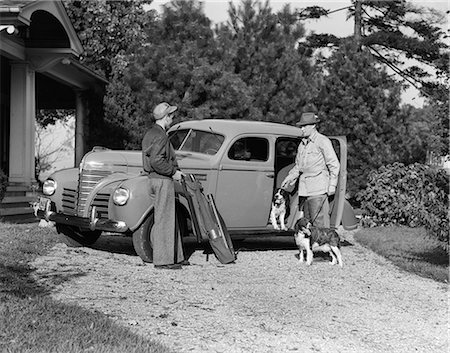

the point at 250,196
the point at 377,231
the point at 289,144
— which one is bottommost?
the point at 377,231

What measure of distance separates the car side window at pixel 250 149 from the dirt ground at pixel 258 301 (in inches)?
58.1

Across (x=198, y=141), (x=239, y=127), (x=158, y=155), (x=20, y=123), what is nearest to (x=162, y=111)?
(x=158, y=155)

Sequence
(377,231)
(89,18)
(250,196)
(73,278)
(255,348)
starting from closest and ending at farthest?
(255,348) → (73,278) → (250,196) → (377,231) → (89,18)

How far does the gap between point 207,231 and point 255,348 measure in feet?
12.3

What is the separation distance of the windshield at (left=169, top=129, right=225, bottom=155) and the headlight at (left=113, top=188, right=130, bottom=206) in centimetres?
184

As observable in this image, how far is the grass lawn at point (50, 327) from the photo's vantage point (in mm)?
4238

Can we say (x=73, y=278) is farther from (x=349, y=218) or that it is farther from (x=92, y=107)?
(x=92, y=107)

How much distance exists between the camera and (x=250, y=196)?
934cm

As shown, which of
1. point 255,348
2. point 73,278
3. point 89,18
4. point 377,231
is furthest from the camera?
point 89,18

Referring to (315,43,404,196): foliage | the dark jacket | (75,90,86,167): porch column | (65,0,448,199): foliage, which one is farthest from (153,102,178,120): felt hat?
(315,43,404,196): foliage

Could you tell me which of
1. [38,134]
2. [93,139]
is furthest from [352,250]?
[38,134]

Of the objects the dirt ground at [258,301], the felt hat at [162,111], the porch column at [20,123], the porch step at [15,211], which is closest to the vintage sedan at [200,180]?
the dirt ground at [258,301]

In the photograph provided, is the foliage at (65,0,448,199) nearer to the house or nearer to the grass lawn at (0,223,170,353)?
the house

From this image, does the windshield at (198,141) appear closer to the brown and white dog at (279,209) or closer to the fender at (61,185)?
the brown and white dog at (279,209)
